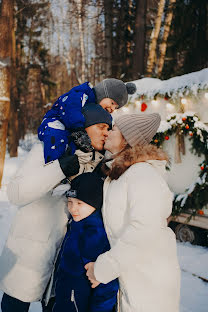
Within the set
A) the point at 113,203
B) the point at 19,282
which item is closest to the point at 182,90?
the point at 113,203

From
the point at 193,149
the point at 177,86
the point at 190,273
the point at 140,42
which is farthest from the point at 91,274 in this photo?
the point at 140,42

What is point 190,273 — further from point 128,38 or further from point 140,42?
point 128,38

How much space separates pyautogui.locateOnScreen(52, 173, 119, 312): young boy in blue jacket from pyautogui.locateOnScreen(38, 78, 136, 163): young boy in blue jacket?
9.2 inches

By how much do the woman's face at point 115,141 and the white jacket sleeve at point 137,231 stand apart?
0.33m

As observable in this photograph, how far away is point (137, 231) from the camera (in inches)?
55.8

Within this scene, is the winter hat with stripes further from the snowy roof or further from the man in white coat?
the snowy roof

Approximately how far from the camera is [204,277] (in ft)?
12.4

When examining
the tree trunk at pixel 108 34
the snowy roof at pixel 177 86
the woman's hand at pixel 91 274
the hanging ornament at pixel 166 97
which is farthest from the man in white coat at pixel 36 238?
the tree trunk at pixel 108 34

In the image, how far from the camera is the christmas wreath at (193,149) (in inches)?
184

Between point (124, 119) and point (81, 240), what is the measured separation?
2.73 ft

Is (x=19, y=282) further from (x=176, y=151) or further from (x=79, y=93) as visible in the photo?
(x=176, y=151)

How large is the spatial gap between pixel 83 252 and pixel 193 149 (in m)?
3.78

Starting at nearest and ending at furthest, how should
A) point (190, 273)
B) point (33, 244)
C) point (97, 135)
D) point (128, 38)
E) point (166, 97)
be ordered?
point (33, 244)
point (97, 135)
point (190, 273)
point (166, 97)
point (128, 38)

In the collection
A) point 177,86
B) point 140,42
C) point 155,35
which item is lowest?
point 177,86
